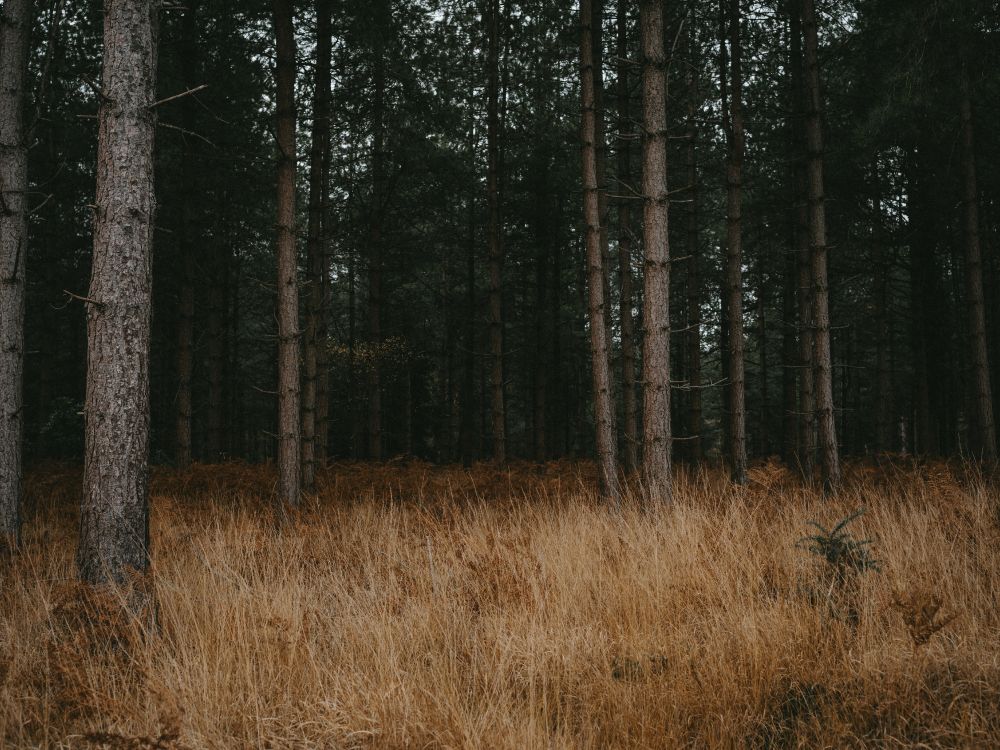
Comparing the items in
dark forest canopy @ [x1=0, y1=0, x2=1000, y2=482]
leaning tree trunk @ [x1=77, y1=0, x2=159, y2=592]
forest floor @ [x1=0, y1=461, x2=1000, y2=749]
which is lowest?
forest floor @ [x1=0, y1=461, x2=1000, y2=749]

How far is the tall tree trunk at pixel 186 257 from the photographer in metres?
11.1

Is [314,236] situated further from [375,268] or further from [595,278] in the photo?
[375,268]

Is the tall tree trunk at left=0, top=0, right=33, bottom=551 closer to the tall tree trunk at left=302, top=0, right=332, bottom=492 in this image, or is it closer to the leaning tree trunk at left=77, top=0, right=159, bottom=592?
the leaning tree trunk at left=77, top=0, right=159, bottom=592

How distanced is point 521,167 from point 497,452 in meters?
9.17

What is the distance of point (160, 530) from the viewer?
622 cm

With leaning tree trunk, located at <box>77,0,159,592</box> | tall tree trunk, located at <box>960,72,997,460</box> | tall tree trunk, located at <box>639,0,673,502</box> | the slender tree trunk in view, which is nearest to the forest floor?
leaning tree trunk, located at <box>77,0,159,592</box>

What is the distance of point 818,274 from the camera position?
8.65 m

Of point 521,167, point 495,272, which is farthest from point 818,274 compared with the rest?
point 521,167

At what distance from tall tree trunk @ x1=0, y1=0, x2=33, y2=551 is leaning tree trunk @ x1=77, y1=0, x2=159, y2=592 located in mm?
2925

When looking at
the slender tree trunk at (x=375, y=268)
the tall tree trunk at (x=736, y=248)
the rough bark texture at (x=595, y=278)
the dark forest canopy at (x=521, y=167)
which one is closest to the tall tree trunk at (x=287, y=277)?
the dark forest canopy at (x=521, y=167)

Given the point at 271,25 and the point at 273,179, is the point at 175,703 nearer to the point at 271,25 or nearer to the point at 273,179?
the point at 271,25

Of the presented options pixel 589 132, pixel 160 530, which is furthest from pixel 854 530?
pixel 160 530

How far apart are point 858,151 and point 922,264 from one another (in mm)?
5142

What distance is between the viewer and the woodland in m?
2.84
